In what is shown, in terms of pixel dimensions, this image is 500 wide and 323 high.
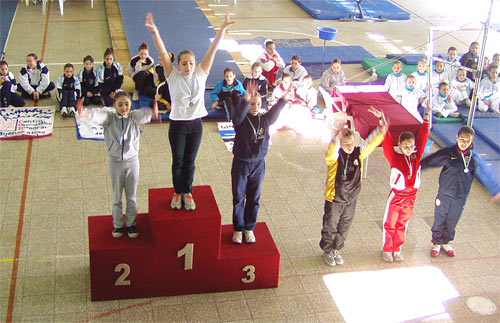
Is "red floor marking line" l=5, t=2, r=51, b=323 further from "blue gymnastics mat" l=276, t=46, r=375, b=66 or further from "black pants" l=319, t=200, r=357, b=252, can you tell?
"blue gymnastics mat" l=276, t=46, r=375, b=66

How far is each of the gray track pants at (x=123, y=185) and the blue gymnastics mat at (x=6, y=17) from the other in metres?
6.98

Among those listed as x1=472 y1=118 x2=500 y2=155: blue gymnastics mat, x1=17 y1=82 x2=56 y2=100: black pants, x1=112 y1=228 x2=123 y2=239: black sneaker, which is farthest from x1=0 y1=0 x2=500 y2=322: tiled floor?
x1=472 y1=118 x2=500 y2=155: blue gymnastics mat

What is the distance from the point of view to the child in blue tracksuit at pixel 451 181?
17.0 feet

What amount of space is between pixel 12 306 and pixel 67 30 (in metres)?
8.51

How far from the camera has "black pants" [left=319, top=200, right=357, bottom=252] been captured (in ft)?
16.9

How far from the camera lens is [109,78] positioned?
8.43 metres

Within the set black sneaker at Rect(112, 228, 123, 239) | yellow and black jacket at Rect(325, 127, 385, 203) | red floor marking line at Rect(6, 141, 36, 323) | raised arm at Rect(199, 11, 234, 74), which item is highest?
raised arm at Rect(199, 11, 234, 74)

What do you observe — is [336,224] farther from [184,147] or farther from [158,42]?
[158,42]

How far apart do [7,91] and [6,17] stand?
5.28 metres

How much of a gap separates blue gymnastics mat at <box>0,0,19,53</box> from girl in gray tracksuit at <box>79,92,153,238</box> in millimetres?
6943

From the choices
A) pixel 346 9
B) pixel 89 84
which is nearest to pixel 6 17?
pixel 89 84

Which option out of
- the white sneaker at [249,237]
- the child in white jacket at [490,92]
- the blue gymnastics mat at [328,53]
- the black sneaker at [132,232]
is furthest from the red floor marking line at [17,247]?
the child in white jacket at [490,92]

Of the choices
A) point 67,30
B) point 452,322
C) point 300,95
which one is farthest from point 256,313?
point 67,30

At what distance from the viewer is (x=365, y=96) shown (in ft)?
24.0
